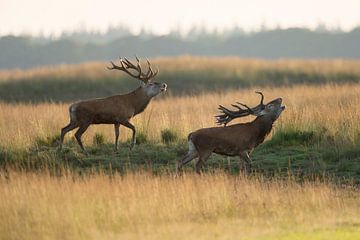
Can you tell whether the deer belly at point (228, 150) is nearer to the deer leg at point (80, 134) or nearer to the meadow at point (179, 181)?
the meadow at point (179, 181)

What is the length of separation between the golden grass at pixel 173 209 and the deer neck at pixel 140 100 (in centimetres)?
509

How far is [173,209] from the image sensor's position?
1128cm

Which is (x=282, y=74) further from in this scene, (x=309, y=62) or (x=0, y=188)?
(x=0, y=188)

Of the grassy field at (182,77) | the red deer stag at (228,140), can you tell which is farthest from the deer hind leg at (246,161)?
the grassy field at (182,77)

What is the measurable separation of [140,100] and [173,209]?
23.3ft

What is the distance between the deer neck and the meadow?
0.56 meters

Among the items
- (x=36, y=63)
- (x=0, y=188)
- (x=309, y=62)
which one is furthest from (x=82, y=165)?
(x=36, y=63)

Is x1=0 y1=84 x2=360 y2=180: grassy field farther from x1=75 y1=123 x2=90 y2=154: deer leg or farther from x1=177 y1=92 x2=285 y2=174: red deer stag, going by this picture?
x1=177 y1=92 x2=285 y2=174: red deer stag

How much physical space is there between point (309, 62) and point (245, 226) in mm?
30553

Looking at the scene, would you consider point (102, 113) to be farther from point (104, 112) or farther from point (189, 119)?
point (189, 119)

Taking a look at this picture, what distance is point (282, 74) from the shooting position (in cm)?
3831

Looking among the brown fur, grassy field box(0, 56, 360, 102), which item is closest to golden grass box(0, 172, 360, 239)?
the brown fur

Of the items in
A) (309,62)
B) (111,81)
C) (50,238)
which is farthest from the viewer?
(309,62)

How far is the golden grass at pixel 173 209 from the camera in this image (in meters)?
10.2
